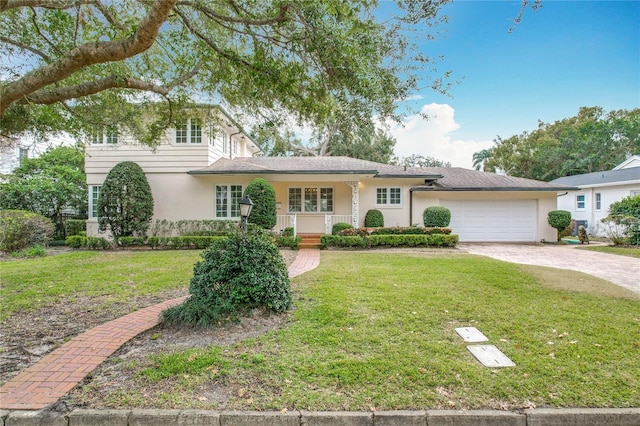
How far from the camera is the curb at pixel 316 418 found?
239 cm

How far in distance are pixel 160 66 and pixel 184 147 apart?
672 centimetres

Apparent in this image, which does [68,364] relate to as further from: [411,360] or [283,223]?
[283,223]

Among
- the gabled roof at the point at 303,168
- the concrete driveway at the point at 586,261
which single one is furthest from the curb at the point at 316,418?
the gabled roof at the point at 303,168

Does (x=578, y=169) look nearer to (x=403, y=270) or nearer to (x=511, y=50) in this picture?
(x=511, y=50)

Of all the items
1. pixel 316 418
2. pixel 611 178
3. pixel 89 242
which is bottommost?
pixel 316 418

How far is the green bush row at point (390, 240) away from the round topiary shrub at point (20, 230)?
11164 mm

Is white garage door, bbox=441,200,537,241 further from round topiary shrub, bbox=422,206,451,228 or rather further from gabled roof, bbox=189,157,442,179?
gabled roof, bbox=189,157,442,179

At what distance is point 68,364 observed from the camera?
3.20 meters

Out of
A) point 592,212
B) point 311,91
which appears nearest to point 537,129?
point 592,212

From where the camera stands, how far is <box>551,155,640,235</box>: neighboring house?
1709 cm

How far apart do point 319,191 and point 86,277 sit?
1011 cm

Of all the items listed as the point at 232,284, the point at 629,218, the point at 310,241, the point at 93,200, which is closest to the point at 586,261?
the point at 629,218

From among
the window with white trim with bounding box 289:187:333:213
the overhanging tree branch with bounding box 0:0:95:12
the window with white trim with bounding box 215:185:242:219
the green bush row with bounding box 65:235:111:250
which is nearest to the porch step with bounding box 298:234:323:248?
the window with white trim with bounding box 289:187:333:213

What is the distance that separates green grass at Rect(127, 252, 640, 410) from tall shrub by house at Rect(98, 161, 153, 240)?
1036cm
